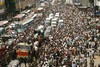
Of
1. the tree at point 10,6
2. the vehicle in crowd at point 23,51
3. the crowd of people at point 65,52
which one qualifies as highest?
the vehicle in crowd at point 23,51

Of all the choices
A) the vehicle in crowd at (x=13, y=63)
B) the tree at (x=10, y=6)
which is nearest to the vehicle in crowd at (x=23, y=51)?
the vehicle in crowd at (x=13, y=63)

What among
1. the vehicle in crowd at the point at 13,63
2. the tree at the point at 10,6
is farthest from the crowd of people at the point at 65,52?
the tree at the point at 10,6

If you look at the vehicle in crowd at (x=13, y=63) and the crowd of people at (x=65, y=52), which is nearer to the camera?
the crowd of people at (x=65, y=52)

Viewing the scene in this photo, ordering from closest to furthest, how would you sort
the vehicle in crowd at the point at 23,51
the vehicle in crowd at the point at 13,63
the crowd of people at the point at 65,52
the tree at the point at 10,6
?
the crowd of people at the point at 65,52 → the vehicle in crowd at the point at 13,63 → the vehicle in crowd at the point at 23,51 → the tree at the point at 10,6

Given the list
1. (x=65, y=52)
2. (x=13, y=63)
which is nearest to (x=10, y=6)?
(x=65, y=52)

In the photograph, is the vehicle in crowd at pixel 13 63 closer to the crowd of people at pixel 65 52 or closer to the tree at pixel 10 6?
the crowd of people at pixel 65 52

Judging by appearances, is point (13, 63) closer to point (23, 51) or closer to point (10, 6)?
point (23, 51)

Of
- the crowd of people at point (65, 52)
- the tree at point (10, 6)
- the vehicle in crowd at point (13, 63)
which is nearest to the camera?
the crowd of people at point (65, 52)

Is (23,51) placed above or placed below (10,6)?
above

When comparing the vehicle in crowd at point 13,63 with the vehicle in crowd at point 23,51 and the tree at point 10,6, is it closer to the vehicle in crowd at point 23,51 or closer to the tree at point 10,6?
the vehicle in crowd at point 23,51

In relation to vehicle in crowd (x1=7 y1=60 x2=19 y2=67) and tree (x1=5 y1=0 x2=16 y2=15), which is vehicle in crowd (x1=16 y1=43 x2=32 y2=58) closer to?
vehicle in crowd (x1=7 y1=60 x2=19 y2=67)

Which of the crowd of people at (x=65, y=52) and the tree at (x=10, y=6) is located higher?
the crowd of people at (x=65, y=52)
